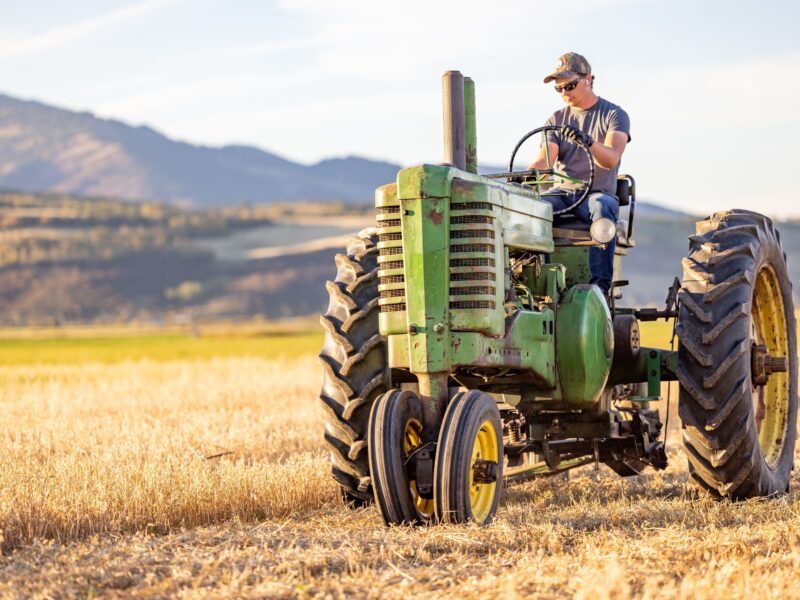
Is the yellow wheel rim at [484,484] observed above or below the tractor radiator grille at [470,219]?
below

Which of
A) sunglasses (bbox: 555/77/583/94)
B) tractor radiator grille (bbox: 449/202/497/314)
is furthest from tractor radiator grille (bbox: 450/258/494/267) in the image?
sunglasses (bbox: 555/77/583/94)

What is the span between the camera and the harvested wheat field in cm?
489

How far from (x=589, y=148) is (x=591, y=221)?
472 millimetres

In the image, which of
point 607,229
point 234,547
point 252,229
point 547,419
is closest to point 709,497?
point 547,419

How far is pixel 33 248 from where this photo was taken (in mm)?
84938

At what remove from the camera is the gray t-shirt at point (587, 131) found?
7.95 meters

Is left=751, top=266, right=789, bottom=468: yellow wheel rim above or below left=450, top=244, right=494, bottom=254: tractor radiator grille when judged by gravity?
below

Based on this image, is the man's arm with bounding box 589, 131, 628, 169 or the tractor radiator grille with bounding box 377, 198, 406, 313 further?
the man's arm with bounding box 589, 131, 628, 169

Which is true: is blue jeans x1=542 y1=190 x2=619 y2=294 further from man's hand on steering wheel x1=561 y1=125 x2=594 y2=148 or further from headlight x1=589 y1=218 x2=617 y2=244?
man's hand on steering wheel x1=561 y1=125 x2=594 y2=148

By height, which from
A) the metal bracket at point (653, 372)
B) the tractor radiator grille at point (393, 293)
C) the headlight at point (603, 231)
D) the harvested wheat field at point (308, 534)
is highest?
the headlight at point (603, 231)

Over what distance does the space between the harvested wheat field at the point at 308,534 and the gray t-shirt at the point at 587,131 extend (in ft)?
6.70

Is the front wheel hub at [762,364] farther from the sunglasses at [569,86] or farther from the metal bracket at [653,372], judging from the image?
the sunglasses at [569,86]

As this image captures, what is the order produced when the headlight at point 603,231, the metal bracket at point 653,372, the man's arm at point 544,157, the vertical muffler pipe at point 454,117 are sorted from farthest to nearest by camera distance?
the man's arm at point 544,157 → the metal bracket at point 653,372 → the headlight at point 603,231 → the vertical muffler pipe at point 454,117

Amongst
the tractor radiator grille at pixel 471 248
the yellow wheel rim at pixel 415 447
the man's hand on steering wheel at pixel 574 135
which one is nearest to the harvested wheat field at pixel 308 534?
the yellow wheel rim at pixel 415 447
